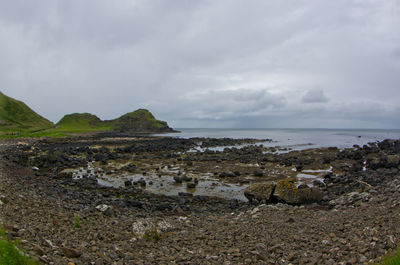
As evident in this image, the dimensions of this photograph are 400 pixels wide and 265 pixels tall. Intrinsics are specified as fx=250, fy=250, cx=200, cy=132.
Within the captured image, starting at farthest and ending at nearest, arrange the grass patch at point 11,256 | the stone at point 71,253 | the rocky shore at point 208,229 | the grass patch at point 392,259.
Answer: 1. the rocky shore at point 208,229
2. the stone at point 71,253
3. the grass patch at point 392,259
4. the grass patch at point 11,256

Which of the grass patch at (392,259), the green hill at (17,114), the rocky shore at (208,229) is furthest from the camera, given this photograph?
the green hill at (17,114)

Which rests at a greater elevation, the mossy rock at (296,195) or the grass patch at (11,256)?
the grass patch at (11,256)

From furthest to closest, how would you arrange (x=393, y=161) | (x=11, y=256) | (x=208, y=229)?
(x=393, y=161), (x=208, y=229), (x=11, y=256)

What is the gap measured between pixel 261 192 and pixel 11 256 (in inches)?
604

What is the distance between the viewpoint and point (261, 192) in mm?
18156

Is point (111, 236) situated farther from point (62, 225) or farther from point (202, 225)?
point (202, 225)

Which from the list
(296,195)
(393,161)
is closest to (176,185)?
(296,195)

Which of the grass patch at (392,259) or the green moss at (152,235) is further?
the green moss at (152,235)

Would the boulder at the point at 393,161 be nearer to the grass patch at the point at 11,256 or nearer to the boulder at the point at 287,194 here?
the boulder at the point at 287,194

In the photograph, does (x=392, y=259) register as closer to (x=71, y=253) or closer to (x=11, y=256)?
(x=71, y=253)

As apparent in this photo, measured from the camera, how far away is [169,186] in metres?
24.8

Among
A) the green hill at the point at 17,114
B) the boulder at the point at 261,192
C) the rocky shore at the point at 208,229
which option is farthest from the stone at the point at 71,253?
the green hill at the point at 17,114

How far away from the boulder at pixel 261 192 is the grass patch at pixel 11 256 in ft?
48.4

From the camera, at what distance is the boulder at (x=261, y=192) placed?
1780cm
